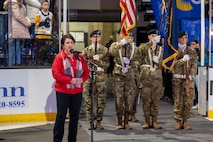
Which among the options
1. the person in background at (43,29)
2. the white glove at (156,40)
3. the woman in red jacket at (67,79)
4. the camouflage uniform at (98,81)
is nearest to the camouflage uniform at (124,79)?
the camouflage uniform at (98,81)

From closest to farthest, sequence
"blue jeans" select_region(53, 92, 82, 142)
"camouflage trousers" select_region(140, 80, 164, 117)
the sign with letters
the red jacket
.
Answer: the red jacket → "blue jeans" select_region(53, 92, 82, 142) → "camouflage trousers" select_region(140, 80, 164, 117) → the sign with letters

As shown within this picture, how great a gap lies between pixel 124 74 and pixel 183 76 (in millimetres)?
1075

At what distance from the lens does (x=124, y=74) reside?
7.93 metres

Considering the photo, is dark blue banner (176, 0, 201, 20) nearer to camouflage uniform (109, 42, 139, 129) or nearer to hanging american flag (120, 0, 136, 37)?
hanging american flag (120, 0, 136, 37)

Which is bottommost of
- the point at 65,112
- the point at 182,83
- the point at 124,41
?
the point at 65,112

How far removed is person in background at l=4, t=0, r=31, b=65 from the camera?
866cm

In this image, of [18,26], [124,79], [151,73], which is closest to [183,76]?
[151,73]

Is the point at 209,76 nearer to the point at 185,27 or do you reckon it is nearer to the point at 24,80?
the point at 185,27

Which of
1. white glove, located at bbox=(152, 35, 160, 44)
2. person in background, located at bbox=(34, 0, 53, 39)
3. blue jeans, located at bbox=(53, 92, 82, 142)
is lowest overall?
blue jeans, located at bbox=(53, 92, 82, 142)

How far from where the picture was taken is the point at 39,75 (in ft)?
28.3

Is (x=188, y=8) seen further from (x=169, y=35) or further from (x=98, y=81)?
(x=98, y=81)

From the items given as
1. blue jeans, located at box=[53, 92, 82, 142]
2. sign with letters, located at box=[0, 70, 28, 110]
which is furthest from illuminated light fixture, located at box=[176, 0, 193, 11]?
blue jeans, located at box=[53, 92, 82, 142]

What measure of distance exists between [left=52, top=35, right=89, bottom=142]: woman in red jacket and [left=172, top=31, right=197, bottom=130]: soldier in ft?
7.73

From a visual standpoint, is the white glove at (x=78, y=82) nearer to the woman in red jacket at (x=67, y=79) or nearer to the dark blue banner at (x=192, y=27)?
the woman in red jacket at (x=67, y=79)
